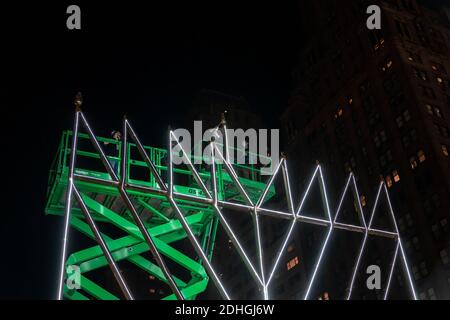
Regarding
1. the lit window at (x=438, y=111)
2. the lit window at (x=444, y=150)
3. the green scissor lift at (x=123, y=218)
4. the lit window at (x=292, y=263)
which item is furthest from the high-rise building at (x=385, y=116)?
the green scissor lift at (x=123, y=218)

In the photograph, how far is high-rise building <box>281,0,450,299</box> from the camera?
52.1 m

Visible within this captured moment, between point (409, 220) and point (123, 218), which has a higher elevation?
point (409, 220)

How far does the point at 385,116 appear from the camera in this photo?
61438 millimetres

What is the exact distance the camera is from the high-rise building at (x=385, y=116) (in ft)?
171

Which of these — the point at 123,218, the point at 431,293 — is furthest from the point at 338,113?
the point at 123,218

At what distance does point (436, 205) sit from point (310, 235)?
21.3 m

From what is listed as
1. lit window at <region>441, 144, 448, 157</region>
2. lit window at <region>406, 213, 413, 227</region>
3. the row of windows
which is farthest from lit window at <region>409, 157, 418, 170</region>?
the row of windows

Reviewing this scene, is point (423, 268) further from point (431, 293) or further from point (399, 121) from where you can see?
point (399, 121)

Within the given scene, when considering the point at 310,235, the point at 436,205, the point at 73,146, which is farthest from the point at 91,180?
the point at 310,235

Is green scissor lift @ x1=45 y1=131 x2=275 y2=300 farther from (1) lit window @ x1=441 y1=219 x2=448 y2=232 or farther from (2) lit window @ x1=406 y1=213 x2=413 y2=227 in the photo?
(2) lit window @ x1=406 y1=213 x2=413 y2=227

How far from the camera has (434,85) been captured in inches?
2386

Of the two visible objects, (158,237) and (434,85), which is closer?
(158,237)

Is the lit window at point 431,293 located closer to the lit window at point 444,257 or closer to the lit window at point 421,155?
the lit window at point 444,257
